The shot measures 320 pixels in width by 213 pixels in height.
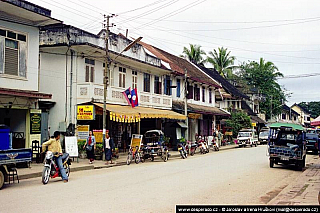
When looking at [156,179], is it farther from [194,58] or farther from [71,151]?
[194,58]

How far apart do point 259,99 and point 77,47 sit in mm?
43873

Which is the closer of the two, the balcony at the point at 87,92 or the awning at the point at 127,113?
the awning at the point at 127,113

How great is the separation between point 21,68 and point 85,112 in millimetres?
4791

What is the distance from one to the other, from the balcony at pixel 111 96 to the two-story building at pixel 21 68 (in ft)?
10.4

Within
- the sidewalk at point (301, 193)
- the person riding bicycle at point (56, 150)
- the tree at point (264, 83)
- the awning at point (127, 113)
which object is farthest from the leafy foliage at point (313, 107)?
the person riding bicycle at point (56, 150)

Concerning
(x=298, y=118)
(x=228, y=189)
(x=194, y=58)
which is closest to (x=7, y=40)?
(x=228, y=189)

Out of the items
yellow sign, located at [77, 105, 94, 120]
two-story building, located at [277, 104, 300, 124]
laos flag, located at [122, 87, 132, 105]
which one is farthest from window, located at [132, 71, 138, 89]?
two-story building, located at [277, 104, 300, 124]

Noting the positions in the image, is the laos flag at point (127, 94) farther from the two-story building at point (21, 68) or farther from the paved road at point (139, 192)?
the paved road at point (139, 192)

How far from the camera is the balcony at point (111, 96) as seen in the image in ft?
69.8

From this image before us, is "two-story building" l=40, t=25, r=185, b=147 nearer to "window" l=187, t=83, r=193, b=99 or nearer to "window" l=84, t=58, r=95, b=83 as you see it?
"window" l=84, t=58, r=95, b=83

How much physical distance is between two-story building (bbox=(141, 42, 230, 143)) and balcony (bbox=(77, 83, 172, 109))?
3.32 metres

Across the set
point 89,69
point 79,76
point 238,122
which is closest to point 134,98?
point 89,69

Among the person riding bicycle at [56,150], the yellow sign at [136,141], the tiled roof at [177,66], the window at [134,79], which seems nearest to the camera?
the person riding bicycle at [56,150]

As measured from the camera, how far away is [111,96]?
2275cm
